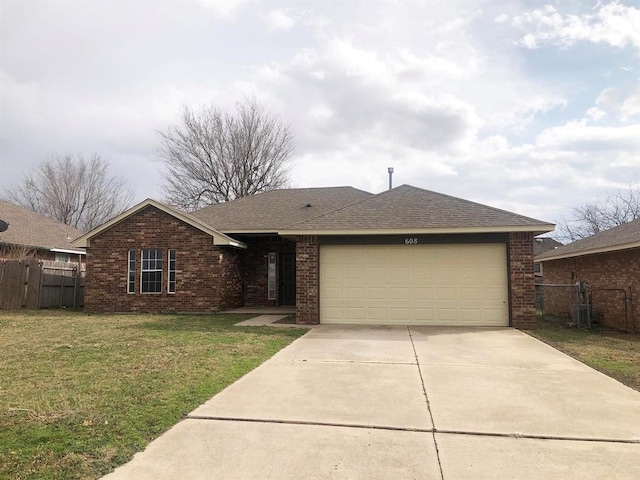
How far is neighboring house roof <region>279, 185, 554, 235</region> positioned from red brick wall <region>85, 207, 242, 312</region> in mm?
3814

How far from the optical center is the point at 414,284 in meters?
11.8

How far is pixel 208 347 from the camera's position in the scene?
26.9ft

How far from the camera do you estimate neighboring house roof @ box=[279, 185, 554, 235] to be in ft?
36.8

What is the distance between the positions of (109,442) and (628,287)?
41.4ft

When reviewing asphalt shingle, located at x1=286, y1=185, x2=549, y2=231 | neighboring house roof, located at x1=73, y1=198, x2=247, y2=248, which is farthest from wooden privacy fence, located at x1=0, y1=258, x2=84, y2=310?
asphalt shingle, located at x1=286, y1=185, x2=549, y2=231

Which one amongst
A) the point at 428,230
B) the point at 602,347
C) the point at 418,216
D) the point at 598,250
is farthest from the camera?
the point at 598,250

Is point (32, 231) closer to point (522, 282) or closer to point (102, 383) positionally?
point (102, 383)

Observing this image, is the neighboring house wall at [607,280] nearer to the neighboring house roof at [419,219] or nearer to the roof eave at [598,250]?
the roof eave at [598,250]

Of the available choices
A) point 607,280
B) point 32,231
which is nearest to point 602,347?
point 607,280

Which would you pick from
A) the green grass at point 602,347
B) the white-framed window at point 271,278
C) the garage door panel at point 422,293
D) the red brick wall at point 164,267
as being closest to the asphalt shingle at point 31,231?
the red brick wall at point 164,267

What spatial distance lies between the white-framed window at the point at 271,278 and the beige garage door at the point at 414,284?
4714 mm

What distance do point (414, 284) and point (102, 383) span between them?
26.6 ft

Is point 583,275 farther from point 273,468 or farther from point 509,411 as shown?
point 273,468

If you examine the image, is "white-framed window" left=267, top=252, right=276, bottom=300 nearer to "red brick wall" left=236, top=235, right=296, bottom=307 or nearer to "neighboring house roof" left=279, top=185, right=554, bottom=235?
"red brick wall" left=236, top=235, right=296, bottom=307
